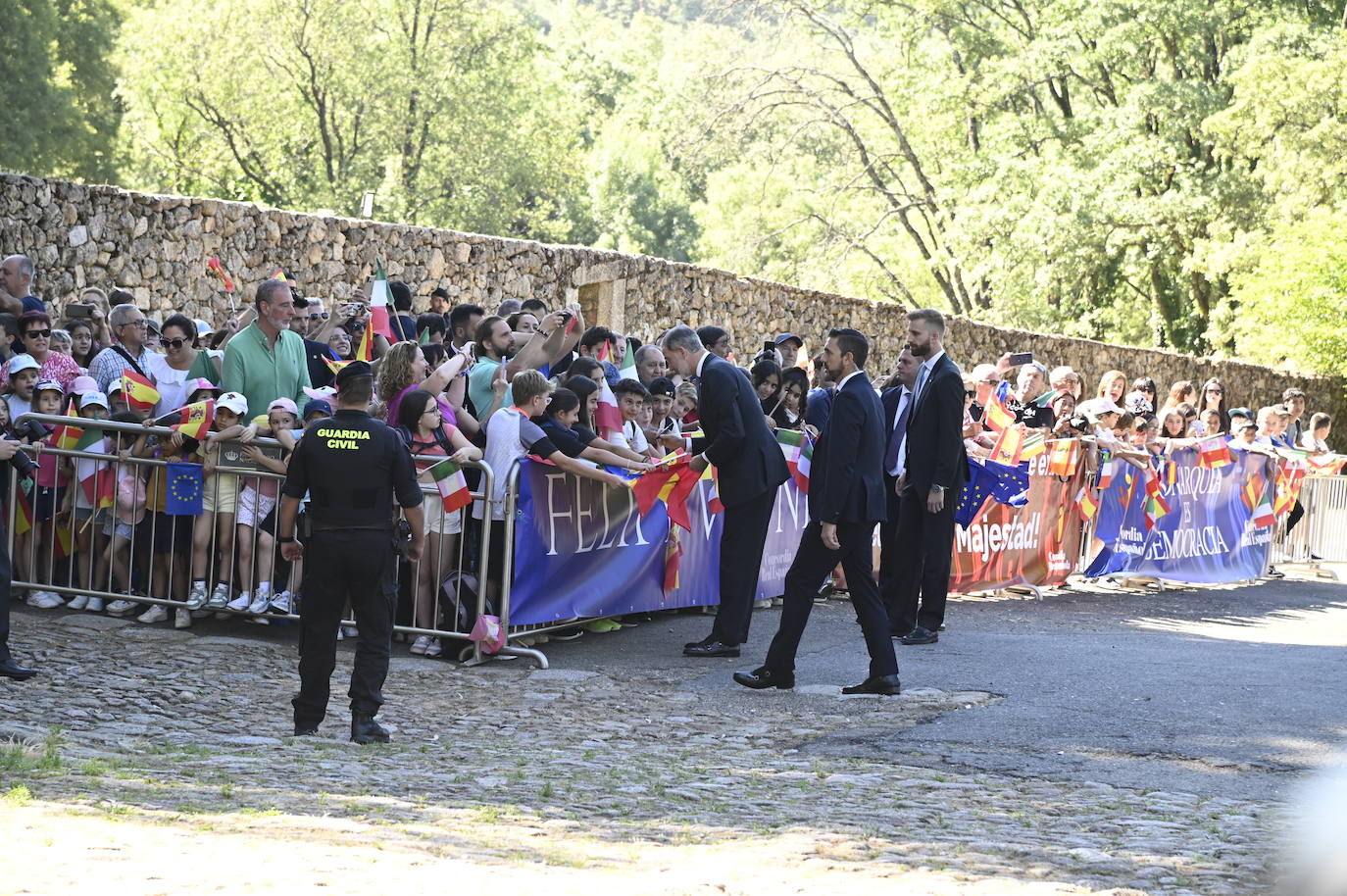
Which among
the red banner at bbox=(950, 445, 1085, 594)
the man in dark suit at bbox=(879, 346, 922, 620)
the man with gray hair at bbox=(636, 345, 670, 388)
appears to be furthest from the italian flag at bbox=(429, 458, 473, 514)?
the red banner at bbox=(950, 445, 1085, 594)

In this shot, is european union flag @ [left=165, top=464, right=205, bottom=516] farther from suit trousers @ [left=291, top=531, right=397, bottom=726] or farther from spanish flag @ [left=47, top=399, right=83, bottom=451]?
suit trousers @ [left=291, top=531, right=397, bottom=726]

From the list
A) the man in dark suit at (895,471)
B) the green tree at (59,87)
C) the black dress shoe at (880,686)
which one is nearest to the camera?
the black dress shoe at (880,686)

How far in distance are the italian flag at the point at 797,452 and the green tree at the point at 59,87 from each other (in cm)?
2840

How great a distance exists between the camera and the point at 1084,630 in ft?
38.5

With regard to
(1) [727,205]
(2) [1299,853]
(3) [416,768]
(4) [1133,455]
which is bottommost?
(3) [416,768]

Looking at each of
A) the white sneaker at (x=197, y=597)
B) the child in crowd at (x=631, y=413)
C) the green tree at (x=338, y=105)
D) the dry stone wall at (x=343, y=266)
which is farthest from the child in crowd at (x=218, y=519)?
the green tree at (x=338, y=105)

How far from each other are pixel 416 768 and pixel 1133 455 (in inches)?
378

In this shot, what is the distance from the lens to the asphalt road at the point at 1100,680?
7188 mm

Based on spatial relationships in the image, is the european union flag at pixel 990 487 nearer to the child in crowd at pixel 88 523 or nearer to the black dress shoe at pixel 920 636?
the black dress shoe at pixel 920 636

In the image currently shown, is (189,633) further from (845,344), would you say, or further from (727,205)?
(727,205)

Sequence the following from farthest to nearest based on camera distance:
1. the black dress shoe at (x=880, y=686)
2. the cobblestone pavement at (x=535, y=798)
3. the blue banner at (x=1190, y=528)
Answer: the blue banner at (x=1190, y=528) < the black dress shoe at (x=880, y=686) < the cobblestone pavement at (x=535, y=798)

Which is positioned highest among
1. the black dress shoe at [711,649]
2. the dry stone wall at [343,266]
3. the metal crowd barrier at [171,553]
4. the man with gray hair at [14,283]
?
the dry stone wall at [343,266]

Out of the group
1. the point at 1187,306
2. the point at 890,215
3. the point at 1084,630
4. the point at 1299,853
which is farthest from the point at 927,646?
the point at 890,215

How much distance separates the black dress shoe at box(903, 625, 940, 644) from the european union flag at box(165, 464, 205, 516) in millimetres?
4403
